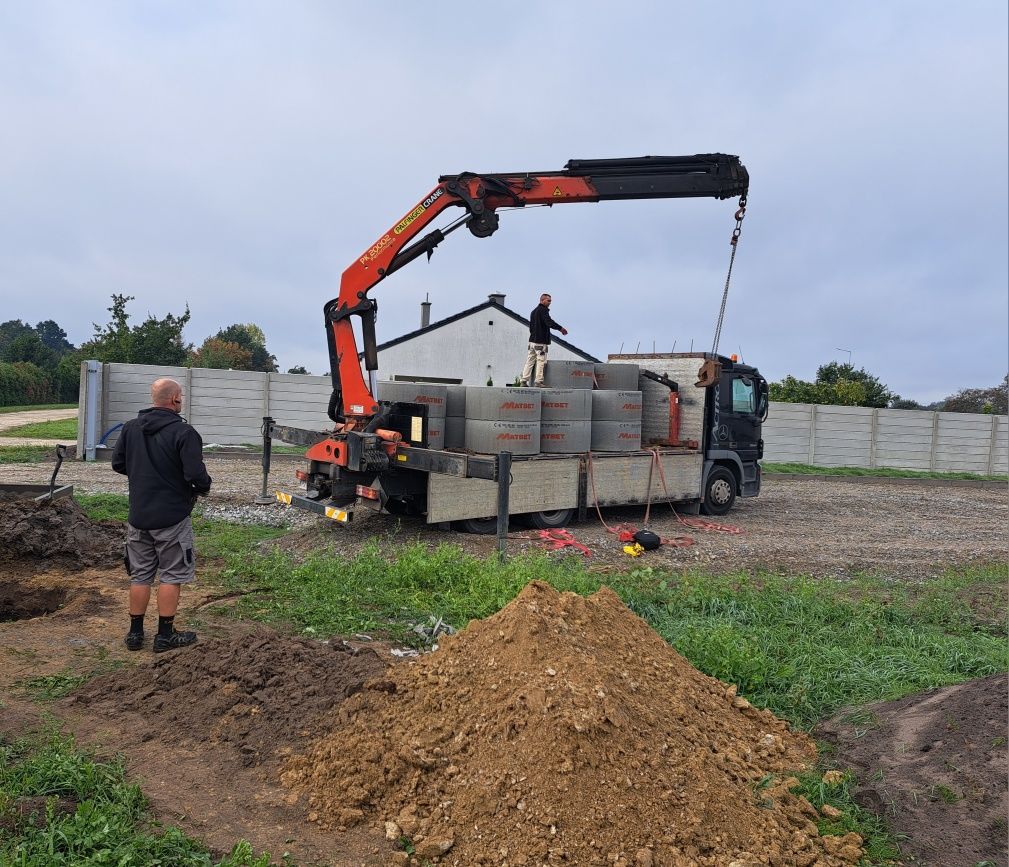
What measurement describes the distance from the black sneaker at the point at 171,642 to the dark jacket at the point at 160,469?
745 mm

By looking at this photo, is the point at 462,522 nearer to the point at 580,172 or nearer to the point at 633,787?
the point at 580,172

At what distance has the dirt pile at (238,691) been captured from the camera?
13.7 feet

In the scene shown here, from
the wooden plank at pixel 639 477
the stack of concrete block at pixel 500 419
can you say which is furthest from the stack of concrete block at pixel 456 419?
the wooden plank at pixel 639 477

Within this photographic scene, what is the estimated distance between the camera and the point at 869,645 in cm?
637

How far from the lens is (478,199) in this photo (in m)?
10.6

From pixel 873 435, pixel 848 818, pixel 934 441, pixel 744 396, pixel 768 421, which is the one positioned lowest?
pixel 848 818

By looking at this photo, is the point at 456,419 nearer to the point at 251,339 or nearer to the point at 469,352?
the point at 469,352

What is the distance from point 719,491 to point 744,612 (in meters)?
6.77

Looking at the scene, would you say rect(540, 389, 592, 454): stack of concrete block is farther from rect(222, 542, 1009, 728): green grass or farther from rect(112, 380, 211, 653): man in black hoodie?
rect(112, 380, 211, 653): man in black hoodie

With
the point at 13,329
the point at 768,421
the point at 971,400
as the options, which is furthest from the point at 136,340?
the point at 13,329

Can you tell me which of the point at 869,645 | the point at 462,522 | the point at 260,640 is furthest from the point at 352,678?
the point at 462,522

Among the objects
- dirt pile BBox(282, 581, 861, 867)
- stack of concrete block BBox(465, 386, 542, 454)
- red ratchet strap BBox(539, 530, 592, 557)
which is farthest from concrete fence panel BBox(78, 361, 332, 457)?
dirt pile BBox(282, 581, 861, 867)

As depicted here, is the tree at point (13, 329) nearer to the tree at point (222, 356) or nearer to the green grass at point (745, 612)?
the tree at point (222, 356)

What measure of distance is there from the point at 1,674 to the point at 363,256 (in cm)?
666
